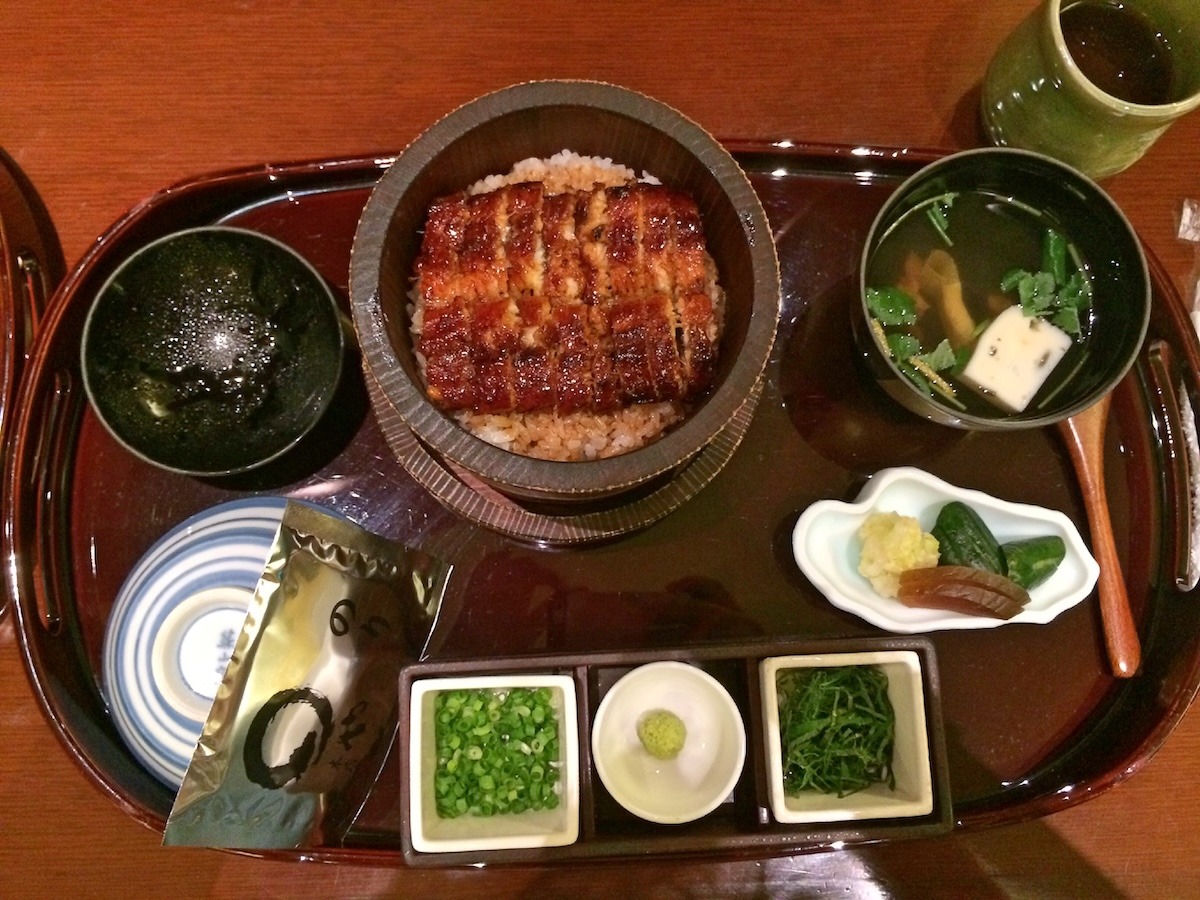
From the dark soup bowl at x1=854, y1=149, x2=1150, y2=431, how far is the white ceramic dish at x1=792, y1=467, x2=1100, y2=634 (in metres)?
0.19

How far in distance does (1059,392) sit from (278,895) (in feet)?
7.36

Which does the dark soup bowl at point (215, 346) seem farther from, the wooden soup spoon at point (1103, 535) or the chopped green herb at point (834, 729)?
the wooden soup spoon at point (1103, 535)

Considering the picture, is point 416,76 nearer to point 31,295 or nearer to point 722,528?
point 31,295

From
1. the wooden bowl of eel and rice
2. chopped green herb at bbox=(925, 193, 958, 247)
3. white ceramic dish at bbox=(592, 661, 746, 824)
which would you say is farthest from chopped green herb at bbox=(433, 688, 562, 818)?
chopped green herb at bbox=(925, 193, 958, 247)

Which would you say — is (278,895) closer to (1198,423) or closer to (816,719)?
(816,719)

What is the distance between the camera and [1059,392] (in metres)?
1.95

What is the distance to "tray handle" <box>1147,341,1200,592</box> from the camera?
2.01 meters

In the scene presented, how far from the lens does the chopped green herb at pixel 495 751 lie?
5.90 ft

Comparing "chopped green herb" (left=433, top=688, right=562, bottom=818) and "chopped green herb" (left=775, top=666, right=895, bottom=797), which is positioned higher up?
"chopped green herb" (left=433, top=688, right=562, bottom=818)

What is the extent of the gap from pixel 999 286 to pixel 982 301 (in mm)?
58

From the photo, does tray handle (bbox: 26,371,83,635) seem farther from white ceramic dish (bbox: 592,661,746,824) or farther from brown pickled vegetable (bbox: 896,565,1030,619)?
brown pickled vegetable (bbox: 896,565,1030,619)

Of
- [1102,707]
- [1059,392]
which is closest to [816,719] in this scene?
[1102,707]

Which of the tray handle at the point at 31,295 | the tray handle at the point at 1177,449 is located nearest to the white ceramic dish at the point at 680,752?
the tray handle at the point at 1177,449

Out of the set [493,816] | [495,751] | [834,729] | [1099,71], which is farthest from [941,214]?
[493,816]
